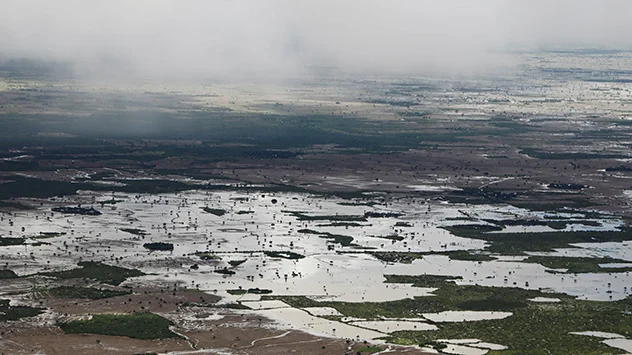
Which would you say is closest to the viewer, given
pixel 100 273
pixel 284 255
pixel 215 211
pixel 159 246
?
pixel 100 273

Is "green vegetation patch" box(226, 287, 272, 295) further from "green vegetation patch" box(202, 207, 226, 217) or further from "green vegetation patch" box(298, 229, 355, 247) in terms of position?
"green vegetation patch" box(202, 207, 226, 217)

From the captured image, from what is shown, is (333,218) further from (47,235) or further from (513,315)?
(513,315)

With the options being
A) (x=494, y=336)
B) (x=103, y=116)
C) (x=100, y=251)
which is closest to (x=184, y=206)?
(x=100, y=251)

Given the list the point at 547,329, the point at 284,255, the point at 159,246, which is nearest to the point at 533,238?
the point at 284,255

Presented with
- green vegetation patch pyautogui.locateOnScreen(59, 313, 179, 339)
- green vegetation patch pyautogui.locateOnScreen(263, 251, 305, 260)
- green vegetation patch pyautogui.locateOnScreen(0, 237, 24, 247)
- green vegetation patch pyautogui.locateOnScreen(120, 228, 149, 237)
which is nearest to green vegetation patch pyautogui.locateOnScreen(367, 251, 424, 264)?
green vegetation patch pyautogui.locateOnScreen(263, 251, 305, 260)

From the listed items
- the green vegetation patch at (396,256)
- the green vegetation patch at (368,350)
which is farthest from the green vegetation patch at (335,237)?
the green vegetation patch at (368,350)
